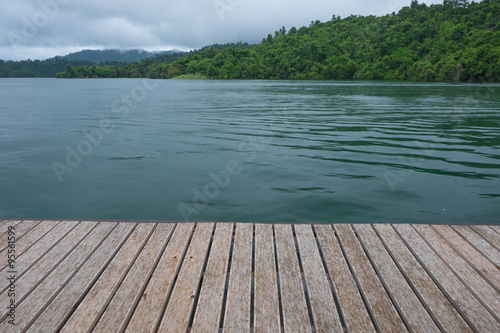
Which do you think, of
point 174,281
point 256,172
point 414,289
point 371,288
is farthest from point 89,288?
point 256,172

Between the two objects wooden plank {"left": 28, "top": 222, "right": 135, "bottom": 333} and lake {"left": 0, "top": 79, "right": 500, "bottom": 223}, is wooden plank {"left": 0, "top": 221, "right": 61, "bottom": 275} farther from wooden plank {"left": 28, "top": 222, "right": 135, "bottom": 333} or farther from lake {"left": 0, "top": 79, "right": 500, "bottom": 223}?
lake {"left": 0, "top": 79, "right": 500, "bottom": 223}

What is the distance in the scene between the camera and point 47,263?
161 inches

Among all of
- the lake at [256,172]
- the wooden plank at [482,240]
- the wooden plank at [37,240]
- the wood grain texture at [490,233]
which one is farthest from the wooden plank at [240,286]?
the wood grain texture at [490,233]

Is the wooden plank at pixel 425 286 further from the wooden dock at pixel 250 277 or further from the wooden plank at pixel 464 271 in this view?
the wooden plank at pixel 464 271

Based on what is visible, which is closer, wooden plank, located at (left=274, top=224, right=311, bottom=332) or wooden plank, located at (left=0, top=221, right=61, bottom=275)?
wooden plank, located at (left=274, top=224, right=311, bottom=332)

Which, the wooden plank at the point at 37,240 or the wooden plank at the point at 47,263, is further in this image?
the wooden plank at the point at 37,240

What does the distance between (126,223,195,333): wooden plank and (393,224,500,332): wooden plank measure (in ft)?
9.01

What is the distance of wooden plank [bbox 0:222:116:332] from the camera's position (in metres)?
3.13

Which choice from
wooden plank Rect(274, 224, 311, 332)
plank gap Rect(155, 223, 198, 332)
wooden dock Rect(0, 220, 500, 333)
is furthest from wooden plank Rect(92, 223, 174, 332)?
wooden plank Rect(274, 224, 311, 332)

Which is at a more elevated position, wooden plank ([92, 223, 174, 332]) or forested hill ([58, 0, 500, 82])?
forested hill ([58, 0, 500, 82])

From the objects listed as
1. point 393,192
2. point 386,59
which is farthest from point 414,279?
point 386,59

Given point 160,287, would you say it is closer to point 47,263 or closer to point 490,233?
point 47,263

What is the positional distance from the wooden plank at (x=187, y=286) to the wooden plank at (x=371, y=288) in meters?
1.67

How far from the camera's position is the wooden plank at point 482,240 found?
4.31m
